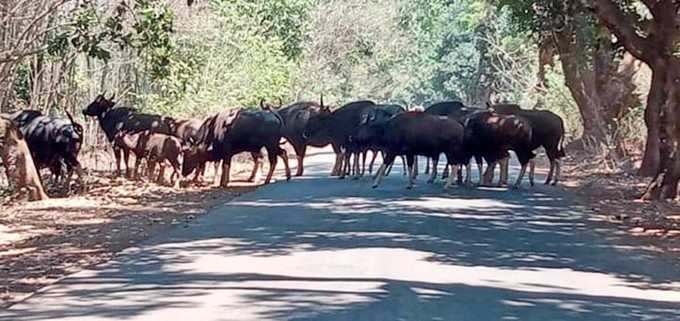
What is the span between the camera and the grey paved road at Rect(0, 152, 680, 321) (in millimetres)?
9289

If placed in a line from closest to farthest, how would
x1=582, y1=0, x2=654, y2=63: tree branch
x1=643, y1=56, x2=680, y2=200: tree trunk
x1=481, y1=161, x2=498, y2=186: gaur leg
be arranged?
x1=643, y1=56, x2=680, y2=200: tree trunk < x1=582, y1=0, x2=654, y2=63: tree branch < x1=481, y1=161, x2=498, y2=186: gaur leg

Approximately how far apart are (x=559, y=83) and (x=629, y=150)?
26.4 ft

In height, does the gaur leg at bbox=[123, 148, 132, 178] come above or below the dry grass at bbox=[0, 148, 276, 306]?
above

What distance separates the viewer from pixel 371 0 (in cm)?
6009

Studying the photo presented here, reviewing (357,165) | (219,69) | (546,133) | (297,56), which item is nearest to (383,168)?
(357,165)

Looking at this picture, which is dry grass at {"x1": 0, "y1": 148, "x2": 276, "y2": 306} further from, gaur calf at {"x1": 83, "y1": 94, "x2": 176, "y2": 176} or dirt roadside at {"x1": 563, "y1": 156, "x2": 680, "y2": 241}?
dirt roadside at {"x1": 563, "y1": 156, "x2": 680, "y2": 241}

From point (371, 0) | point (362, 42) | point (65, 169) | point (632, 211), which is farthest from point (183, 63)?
point (371, 0)

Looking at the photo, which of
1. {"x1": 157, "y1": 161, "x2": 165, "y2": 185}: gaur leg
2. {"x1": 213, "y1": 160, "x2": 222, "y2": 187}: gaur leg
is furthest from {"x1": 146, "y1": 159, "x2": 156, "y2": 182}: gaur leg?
{"x1": 213, "y1": 160, "x2": 222, "y2": 187}: gaur leg

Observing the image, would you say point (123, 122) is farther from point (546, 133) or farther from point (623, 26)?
point (623, 26)

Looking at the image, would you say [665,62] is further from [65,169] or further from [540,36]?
[65,169]

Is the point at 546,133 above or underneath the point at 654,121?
underneath

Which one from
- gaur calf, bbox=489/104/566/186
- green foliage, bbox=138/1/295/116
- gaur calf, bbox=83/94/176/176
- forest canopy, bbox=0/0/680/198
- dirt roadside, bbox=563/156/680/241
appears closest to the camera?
dirt roadside, bbox=563/156/680/241

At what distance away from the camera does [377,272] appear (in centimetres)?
1135

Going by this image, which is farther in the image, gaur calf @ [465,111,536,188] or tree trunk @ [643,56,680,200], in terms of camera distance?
gaur calf @ [465,111,536,188]
